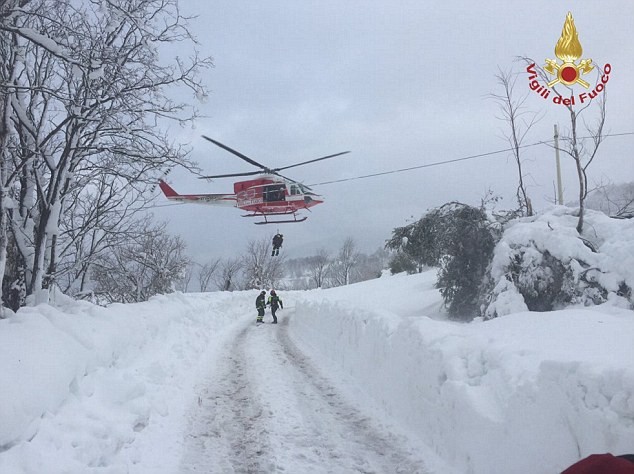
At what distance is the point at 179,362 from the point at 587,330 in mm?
7884

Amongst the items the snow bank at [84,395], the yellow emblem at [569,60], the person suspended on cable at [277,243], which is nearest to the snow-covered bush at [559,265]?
the yellow emblem at [569,60]

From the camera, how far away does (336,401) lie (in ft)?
24.2

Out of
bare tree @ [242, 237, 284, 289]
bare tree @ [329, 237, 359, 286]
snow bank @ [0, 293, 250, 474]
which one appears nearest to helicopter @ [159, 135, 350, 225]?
snow bank @ [0, 293, 250, 474]

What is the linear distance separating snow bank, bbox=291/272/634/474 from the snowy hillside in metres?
0.02

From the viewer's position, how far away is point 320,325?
1435cm

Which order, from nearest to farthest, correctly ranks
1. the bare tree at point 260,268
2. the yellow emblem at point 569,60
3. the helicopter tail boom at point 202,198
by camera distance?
the yellow emblem at point 569,60, the helicopter tail boom at point 202,198, the bare tree at point 260,268

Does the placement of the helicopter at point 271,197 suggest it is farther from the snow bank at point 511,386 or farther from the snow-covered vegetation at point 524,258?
the snow bank at point 511,386

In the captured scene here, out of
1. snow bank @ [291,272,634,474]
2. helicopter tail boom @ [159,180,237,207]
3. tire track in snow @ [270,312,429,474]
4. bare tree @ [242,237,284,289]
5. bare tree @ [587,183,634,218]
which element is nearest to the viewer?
snow bank @ [291,272,634,474]

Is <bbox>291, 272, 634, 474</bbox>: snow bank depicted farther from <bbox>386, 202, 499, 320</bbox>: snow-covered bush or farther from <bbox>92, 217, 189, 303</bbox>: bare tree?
<bbox>92, 217, 189, 303</bbox>: bare tree

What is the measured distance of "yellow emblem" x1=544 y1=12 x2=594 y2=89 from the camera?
10.3 m

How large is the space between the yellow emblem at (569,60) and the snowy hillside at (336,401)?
23.1 ft

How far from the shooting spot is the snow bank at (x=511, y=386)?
334 cm

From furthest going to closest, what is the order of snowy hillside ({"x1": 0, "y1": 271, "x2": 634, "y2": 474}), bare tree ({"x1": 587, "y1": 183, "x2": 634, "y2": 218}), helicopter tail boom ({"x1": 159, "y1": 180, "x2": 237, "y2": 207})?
helicopter tail boom ({"x1": 159, "y1": 180, "x2": 237, "y2": 207}) → bare tree ({"x1": 587, "y1": 183, "x2": 634, "y2": 218}) → snowy hillside ({"x1": 0, "y1": 271, "x2": 634, "y2": 474})

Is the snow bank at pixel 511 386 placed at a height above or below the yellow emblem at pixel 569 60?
below
